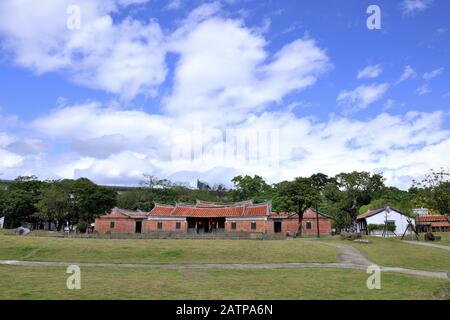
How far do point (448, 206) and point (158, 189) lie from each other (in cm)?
5892

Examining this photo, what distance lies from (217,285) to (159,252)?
13.7 m

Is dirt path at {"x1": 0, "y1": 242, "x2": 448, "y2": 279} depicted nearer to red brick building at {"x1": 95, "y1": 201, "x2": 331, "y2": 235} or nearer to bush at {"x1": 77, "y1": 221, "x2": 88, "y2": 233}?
bush at {"x1": 77, "y1": 221, "x2": 88, "y2": 233}

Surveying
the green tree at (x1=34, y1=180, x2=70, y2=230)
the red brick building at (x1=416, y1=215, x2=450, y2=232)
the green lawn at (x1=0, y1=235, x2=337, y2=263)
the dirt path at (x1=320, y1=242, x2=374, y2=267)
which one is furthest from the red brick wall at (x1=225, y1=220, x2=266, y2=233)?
the red brick building at (x1=416, y1=215, x2=450, y2=232)

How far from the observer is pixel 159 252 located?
1096 inches

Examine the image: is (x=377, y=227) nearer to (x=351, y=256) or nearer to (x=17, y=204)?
(x=351, y=256)

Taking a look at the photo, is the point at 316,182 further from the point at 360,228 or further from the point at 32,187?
the point at 32,187

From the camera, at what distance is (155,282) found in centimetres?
1560

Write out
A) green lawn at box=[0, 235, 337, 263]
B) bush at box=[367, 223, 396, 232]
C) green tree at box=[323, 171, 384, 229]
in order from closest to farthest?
1. green lawn at box=[0, 235, 337, 263]
2. bush at box=[367, 223, 396, 232]
3. green tree at box=[323, 171, 384, 229]

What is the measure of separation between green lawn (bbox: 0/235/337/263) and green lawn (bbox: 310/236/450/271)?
303 centimetres


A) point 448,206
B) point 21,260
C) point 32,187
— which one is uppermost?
point 32,187

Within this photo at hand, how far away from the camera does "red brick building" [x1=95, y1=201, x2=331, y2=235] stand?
54.8 m

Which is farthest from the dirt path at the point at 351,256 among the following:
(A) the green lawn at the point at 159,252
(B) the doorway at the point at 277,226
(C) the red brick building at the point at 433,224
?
(C) the red brick building at the point at 433,224

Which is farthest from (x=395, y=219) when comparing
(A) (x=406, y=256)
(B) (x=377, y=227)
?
(A) (x=406, y=256)
